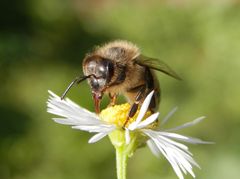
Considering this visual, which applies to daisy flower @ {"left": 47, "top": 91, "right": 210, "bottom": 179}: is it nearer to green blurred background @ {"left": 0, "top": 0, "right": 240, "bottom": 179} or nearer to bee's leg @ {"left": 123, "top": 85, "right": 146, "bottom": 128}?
bee's leg @ {"left": 123, "top": 85, "right": 146, "bottom": 128}

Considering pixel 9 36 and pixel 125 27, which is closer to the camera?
pixel 9 36

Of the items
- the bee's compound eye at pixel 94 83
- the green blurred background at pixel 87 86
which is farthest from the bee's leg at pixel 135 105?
the green blurred background at pixel 87 86

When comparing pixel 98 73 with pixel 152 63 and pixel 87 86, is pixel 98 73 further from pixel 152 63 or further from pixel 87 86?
pixel 87 86

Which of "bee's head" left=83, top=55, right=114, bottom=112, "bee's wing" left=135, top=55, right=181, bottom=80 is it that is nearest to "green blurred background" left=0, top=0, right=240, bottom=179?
"bee's wing" left=135, top=55, right=181, bottom=80

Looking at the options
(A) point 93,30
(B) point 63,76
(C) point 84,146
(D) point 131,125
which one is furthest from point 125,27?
(D) point 131,125

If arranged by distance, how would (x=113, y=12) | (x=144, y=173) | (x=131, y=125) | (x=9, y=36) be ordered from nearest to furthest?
(x=131, y=125) → (x=144, y=173) → (x=9, y=36) → (x=113, y=12)

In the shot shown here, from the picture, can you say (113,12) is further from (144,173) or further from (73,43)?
(144,173)

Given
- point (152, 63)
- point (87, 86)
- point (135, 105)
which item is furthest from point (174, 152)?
point (87, 86)
